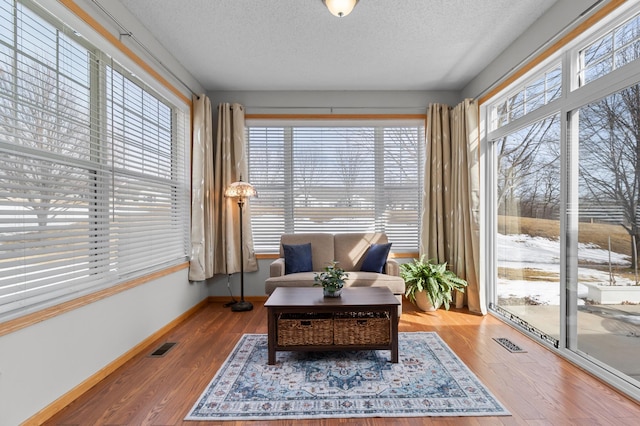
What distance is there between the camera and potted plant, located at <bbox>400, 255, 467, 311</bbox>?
12.7ft

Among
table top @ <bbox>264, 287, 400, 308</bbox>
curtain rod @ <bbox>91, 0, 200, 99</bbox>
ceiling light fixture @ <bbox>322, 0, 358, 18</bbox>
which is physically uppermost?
ceiling light fixture @ <bbox>322, 0, 358, 18</bbox>

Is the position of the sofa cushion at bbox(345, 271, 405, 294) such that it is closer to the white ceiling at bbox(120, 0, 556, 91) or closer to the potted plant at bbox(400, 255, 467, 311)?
the potted plant at bbox(400, 255, 467, 311)

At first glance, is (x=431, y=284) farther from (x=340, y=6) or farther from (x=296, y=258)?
(x=340, y=6)

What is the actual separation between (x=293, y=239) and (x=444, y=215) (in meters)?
2.02

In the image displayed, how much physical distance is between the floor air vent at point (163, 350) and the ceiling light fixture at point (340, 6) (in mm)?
3064

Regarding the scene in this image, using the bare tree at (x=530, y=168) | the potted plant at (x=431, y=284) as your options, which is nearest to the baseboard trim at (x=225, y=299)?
the potted plant at (x=431, y=284)

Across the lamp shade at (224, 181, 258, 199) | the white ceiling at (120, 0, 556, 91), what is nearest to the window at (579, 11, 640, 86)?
the white ceiling at (120, 0, 556, 91)

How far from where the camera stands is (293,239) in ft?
14.1

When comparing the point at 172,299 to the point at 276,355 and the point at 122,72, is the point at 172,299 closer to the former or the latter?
the point at 276,355

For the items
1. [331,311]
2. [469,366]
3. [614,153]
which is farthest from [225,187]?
[614,153]

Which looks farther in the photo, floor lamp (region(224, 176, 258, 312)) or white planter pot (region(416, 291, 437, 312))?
floor lamp (region(224, 176, 258, 312))

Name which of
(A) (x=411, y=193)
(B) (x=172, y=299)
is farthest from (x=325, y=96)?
(B) (x=172, y=299)

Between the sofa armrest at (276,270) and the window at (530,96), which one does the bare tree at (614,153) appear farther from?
the sofa armrest at (276,270)

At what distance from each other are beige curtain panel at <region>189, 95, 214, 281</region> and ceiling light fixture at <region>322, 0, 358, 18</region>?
7.18 feet
